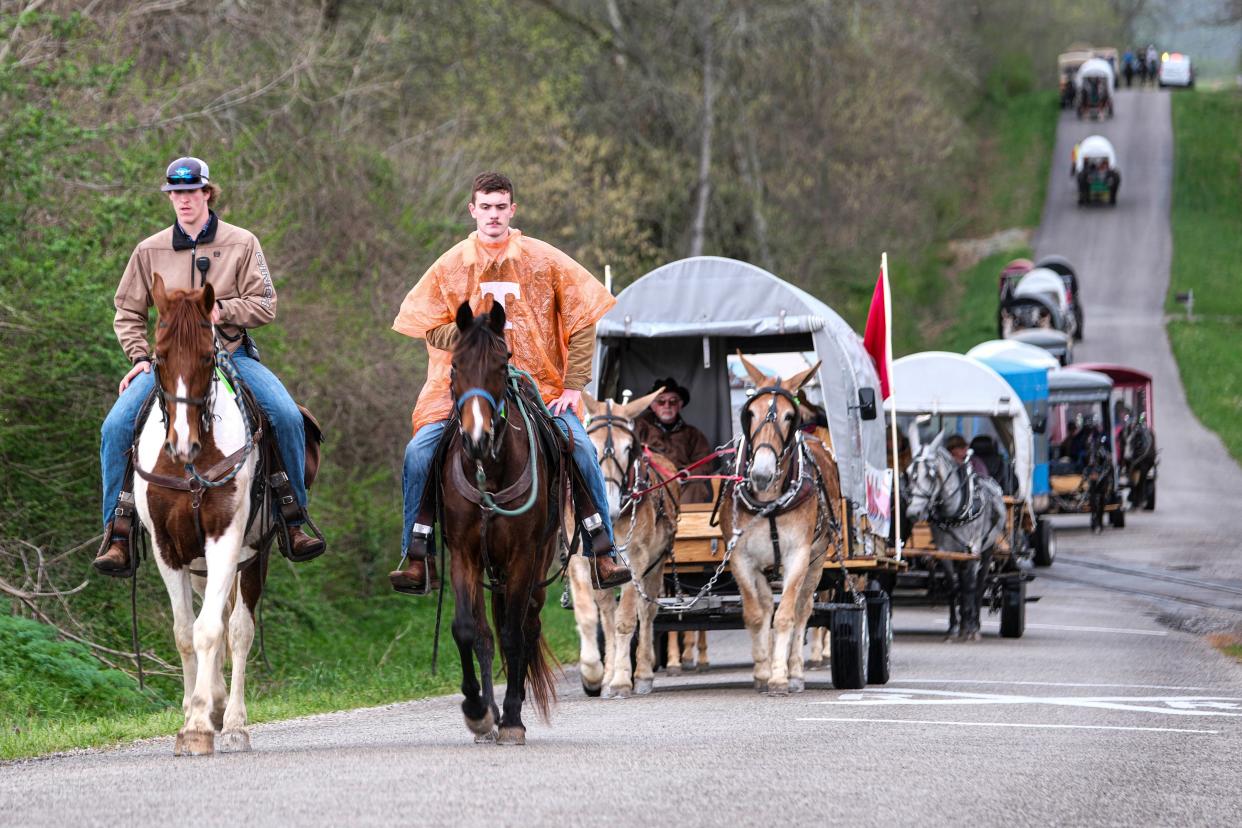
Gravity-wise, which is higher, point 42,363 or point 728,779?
point 42,363

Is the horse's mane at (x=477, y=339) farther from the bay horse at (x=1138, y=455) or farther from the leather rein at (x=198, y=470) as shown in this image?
the bay horse at (x=1138, y=455)

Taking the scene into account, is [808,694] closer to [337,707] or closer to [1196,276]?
[337,707]

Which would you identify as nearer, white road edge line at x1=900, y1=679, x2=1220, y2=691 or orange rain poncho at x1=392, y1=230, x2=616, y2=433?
orange rain poncho at x1=392, y1=230, x2=616, y2=433

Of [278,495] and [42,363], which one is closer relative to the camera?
[278,495]

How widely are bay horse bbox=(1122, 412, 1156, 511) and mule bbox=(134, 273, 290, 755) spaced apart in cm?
3420

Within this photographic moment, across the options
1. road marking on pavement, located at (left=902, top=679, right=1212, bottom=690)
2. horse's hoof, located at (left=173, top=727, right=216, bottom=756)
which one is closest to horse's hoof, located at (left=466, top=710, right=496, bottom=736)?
horse's hoof, located at (left=173, top=727, right=216, bottom=756)

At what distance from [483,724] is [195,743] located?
145 cm

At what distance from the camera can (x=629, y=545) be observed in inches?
628

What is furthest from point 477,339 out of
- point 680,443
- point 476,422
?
point 680,443

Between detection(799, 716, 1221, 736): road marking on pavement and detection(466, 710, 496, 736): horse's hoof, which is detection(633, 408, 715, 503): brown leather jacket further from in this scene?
detection(466, 710, 496, 736): horse's hoof

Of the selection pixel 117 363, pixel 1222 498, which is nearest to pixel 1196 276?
pixel 1222 498

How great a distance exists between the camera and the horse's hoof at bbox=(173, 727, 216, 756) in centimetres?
1001

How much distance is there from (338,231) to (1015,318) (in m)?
31.5

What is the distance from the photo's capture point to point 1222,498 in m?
45.5
